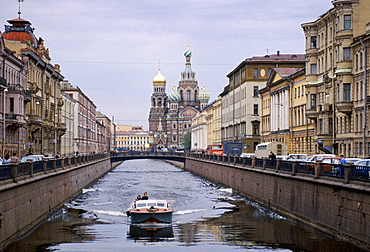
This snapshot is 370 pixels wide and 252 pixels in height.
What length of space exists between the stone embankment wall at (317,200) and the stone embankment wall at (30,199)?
13.0m

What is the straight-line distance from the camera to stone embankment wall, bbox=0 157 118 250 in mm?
27844

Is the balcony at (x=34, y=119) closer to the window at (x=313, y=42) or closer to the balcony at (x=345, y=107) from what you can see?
the window at (x=313, y=42)

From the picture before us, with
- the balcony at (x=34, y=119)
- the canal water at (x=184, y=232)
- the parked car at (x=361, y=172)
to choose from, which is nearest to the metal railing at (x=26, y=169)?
the canal water at (x=184, y=232)

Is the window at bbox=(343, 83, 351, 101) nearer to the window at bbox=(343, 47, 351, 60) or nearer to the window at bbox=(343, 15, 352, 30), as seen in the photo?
the window at bbox=(343, 47, 351, 60)

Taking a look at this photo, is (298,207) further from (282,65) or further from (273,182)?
(282,65)

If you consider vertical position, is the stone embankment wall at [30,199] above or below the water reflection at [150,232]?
above

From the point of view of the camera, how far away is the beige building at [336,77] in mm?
55950

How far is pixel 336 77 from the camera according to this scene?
195 feet

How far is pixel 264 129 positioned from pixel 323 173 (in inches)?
2780

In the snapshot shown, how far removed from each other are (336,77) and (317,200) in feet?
95.0

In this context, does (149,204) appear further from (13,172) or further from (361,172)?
(361,172)

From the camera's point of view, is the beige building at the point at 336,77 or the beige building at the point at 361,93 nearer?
the beige building at the point at 361,93

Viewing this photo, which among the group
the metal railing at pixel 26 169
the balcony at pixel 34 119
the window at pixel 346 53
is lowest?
the metal railing at pixel 26 169

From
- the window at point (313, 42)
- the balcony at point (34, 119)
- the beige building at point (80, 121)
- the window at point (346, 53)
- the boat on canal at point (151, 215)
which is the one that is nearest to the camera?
the boat on canal at point (151, 215)
